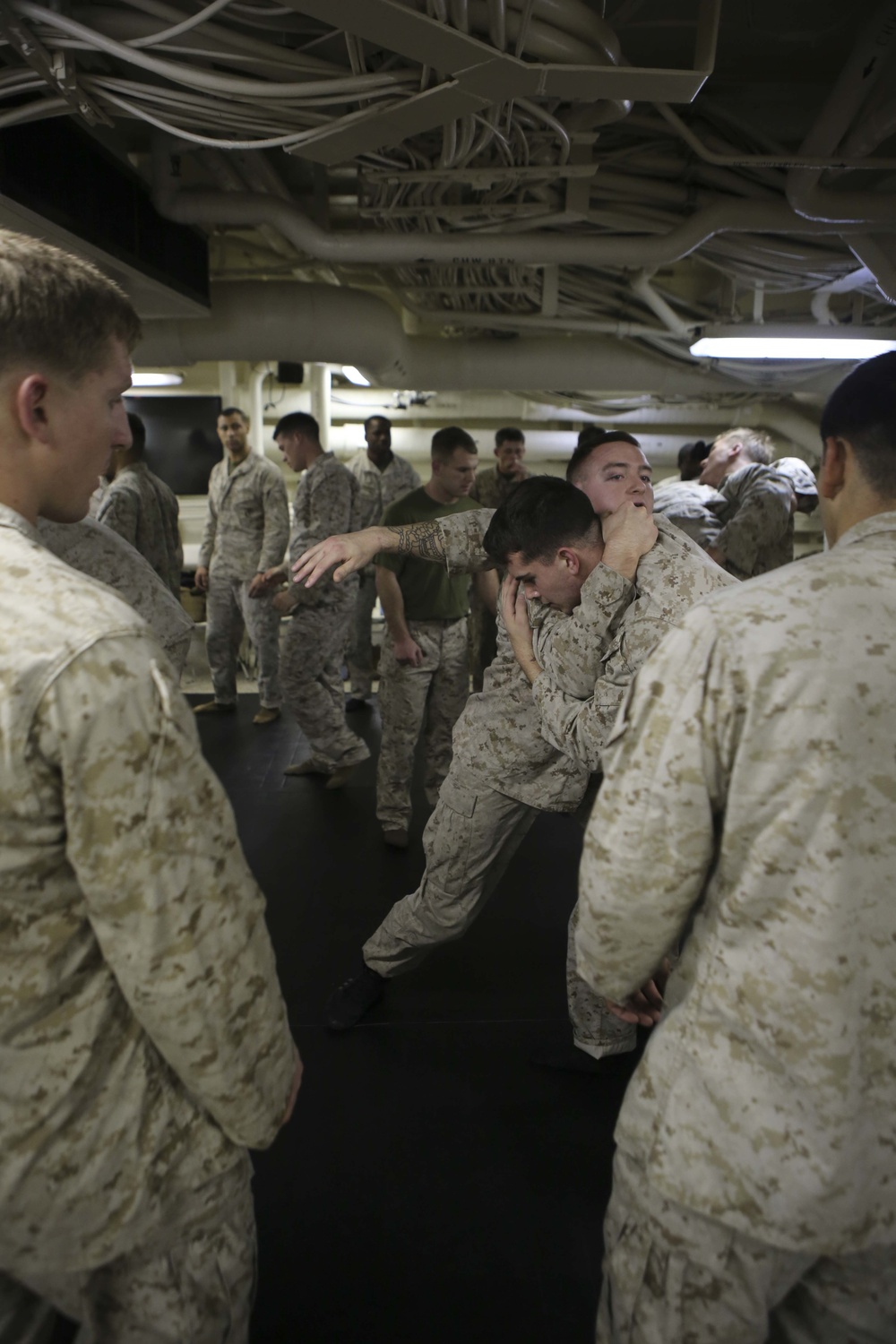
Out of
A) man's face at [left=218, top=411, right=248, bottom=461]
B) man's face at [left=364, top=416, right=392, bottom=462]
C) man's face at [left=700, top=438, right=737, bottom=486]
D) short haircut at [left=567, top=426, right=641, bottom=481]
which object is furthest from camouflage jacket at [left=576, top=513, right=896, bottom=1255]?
man's face at [left=364, top=416, right=392, bottom=462]

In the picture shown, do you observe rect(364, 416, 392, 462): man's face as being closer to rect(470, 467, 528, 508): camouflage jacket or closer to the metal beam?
rect(470, 467, 528, 508): camouflage jacket

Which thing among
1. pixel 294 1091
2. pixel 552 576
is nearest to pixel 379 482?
pixel 552 576

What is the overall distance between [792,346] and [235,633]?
12.5 ft

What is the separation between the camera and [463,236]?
11.1 ft

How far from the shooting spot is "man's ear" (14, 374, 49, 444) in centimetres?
86

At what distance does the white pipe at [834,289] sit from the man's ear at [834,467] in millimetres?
3301

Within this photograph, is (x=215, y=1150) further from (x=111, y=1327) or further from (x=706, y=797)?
(x=706, y=797)

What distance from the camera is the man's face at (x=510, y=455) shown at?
18.1 ft

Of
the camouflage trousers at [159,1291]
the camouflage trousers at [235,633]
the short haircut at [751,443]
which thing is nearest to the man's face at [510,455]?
the short haircut at [751,443]

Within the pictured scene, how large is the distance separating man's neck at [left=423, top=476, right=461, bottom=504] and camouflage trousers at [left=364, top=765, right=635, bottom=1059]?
174cm

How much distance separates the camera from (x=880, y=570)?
0.95 m

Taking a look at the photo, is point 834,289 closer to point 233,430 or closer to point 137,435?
point 233,430

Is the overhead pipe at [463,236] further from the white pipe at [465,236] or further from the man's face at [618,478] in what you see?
the man's face at [618,478]

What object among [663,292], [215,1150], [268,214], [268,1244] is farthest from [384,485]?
[215,1150]
